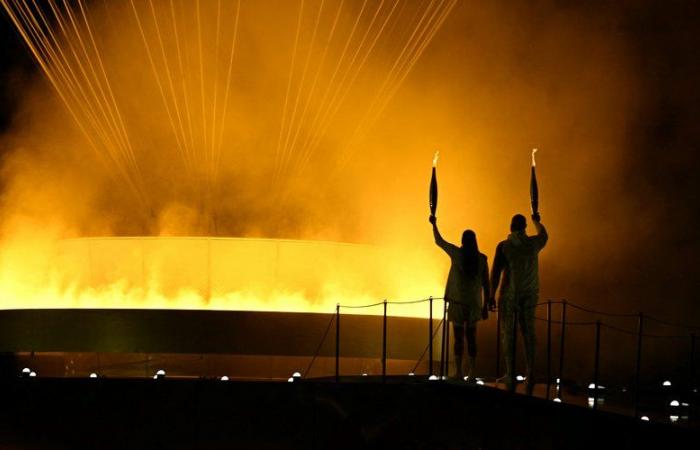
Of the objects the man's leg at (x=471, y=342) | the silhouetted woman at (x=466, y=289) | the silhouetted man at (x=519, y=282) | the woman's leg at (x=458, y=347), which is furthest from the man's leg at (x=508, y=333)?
the woman's leg at (x=458, y=347)

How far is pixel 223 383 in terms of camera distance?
11781mm

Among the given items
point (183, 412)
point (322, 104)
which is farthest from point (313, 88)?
point (183, 412)

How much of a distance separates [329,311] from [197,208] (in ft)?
24.1

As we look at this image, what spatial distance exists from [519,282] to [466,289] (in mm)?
658

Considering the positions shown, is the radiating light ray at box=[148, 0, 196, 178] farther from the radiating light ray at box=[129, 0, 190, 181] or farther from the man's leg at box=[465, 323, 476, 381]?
the man's leg at box=[465, 323, 476, 381]

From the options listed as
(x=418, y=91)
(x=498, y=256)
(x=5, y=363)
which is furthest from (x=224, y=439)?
(x=418, y=91)

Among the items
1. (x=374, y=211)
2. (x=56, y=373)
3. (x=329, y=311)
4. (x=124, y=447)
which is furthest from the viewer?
(x=374, y=211)

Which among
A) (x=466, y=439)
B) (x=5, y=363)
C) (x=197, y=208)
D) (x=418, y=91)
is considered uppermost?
(x=418, y=91)

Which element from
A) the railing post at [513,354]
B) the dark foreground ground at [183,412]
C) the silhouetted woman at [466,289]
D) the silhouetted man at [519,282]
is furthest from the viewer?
the dark foreground ground at [183,412]

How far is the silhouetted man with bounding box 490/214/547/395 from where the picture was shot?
1067cm

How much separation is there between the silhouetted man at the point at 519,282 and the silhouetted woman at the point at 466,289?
302 millimetres

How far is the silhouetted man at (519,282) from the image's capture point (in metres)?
10.7

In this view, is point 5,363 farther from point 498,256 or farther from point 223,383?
point 498,256

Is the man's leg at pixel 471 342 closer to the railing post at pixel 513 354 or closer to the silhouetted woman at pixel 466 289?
the silhouetted woman at pixel 466 289
